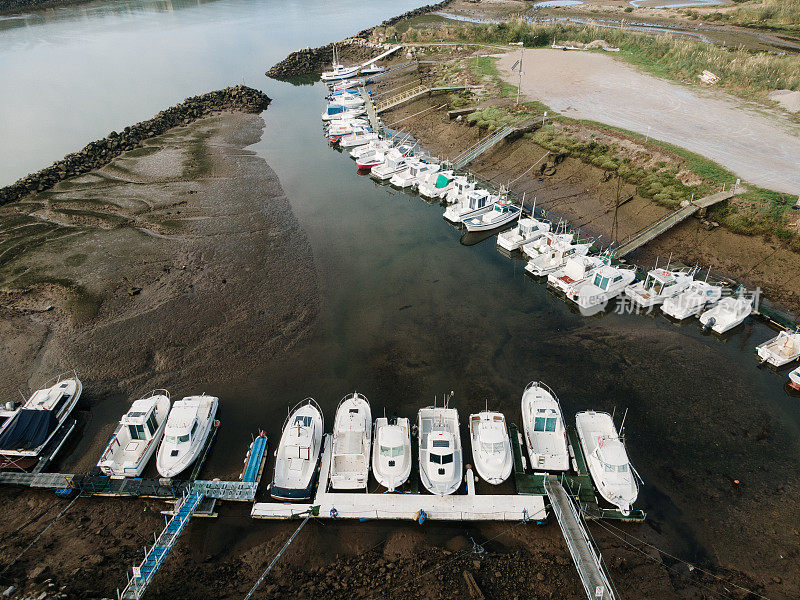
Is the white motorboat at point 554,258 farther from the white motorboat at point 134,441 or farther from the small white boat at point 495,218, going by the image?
the white motorboat at point 134,441

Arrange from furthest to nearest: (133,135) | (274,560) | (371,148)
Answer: (133,135), (371,148), (274,560)

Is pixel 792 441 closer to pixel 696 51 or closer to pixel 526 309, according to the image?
pixel 526 309

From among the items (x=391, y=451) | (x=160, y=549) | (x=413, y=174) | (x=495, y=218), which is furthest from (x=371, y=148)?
(x=160, y=549)

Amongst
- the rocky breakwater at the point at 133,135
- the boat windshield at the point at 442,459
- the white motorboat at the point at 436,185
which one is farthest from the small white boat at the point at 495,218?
the rocky breakwater at the point at 133,135

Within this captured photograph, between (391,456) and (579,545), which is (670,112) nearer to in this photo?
(579,545)

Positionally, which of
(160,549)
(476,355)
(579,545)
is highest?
(160,549)

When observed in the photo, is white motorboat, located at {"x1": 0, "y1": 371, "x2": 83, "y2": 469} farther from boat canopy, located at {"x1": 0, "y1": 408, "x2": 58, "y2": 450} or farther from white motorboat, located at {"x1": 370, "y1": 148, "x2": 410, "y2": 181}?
white motorboat, located at {"x1": 370, "y1": 148, "x2": 410, "y2": 181}

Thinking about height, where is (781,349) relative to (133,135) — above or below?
below
